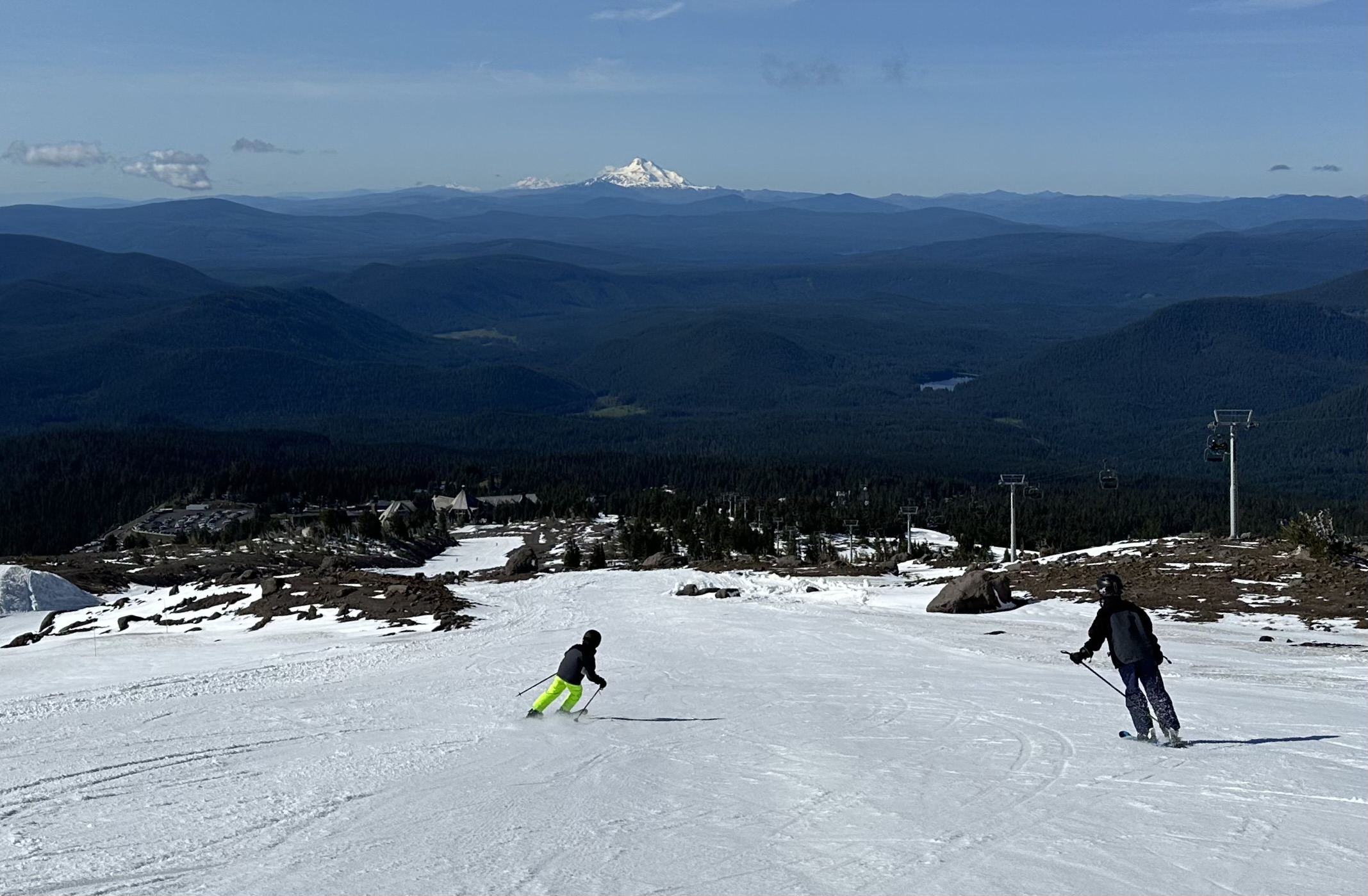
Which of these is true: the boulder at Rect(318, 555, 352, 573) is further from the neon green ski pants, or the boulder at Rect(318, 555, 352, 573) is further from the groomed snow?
the neon green ski pants

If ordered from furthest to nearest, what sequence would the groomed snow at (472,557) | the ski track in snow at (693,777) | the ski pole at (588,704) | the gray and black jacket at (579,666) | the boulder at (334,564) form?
the groomed snow at (472,557) → the boulder at (334,564) → the ski pole at (588,704) → the gray and black jacket at (579,666) → the ski track in snow at (693,777)

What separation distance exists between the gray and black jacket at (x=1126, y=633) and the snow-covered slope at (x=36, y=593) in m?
31.7

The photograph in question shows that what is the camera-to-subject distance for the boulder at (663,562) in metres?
47.8

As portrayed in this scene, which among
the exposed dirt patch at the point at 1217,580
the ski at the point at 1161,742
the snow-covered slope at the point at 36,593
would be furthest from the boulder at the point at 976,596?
the snow-covered slope at the point at 36,593

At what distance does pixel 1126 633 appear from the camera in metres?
13.8

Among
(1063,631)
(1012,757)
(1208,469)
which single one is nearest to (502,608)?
(1063,631)

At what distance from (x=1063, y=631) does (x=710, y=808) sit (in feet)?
50.4

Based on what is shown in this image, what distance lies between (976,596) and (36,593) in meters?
26.3

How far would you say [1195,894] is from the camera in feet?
29.9

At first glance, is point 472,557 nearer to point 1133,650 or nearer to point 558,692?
point 558,692

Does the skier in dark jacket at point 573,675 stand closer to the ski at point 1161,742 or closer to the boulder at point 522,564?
the ski at point 1161,742

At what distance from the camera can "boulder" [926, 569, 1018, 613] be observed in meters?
29.1

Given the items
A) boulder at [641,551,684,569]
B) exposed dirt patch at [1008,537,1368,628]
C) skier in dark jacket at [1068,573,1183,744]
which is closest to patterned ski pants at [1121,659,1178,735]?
skier in dark jacket at [1068,573,1183,744]

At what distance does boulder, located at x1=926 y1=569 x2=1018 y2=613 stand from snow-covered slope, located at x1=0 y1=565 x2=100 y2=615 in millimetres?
24424
